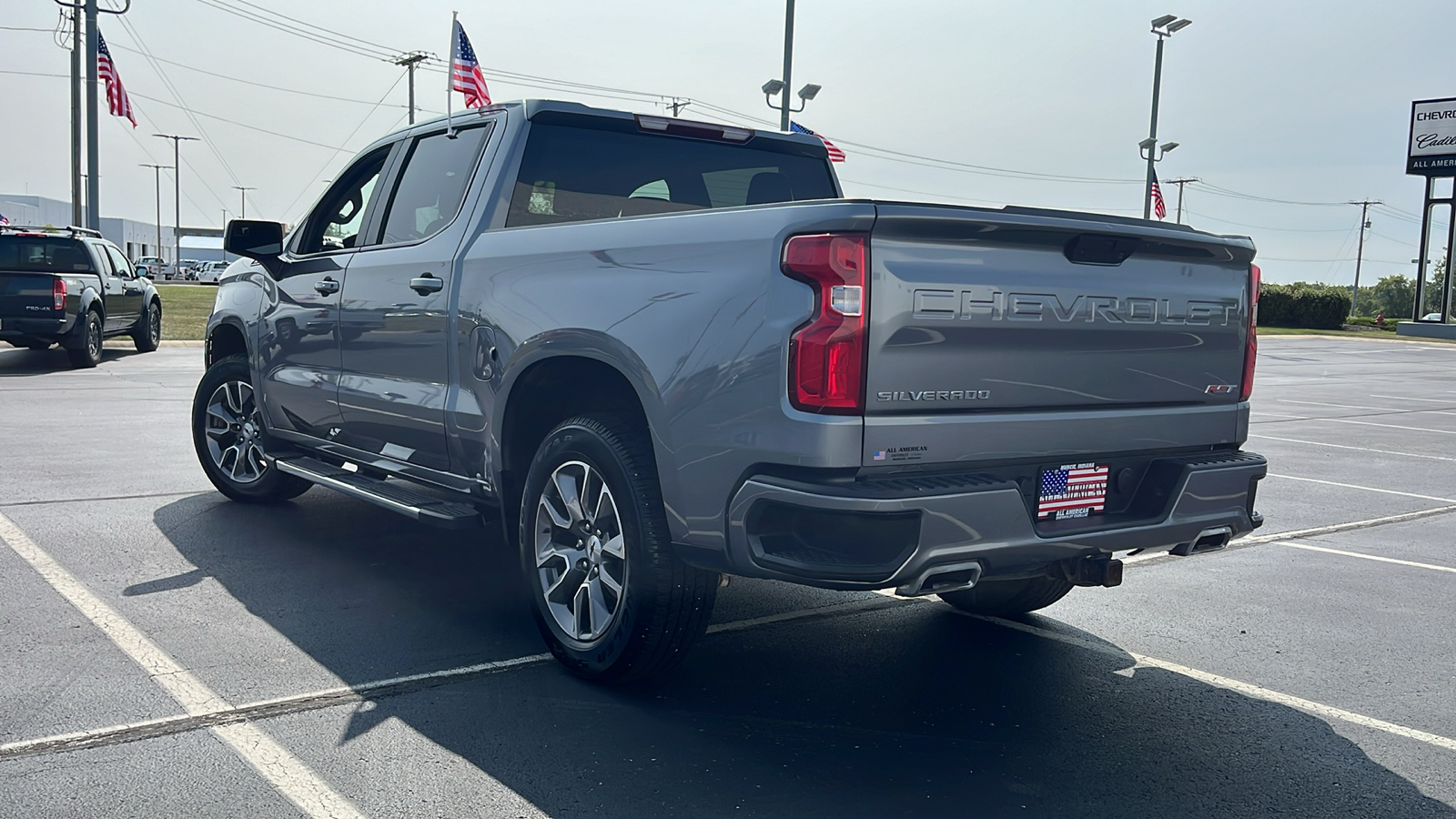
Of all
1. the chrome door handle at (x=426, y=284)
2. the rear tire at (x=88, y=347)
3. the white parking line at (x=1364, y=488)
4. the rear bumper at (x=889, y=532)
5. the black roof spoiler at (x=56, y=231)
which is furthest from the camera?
the rear tire at (x=88, y=347)

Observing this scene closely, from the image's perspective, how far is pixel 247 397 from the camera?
7.25 m

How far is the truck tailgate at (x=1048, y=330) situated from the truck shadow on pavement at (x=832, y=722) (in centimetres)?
90

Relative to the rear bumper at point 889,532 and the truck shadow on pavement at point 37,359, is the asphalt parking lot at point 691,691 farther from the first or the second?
the truck shadow on pavement at point 37,359

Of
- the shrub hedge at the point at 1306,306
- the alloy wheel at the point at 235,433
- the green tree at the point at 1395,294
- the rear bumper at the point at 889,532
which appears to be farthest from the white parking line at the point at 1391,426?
the green tree at the point at 1395,294

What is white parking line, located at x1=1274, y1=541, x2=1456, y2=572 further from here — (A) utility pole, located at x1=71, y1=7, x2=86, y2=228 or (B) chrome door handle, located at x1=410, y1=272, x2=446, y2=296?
(A) utility pole, located at x1=71, y1=7, x2=86, y2=228

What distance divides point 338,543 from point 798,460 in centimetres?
370

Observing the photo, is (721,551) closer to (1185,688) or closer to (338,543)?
(1185,688)

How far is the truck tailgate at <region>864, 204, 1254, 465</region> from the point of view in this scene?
3516 mm

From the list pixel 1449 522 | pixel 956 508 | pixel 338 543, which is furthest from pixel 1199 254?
pixel 1449 522

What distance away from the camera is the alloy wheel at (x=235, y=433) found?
23.8ft

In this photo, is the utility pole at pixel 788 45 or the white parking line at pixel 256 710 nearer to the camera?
the white parking line at pixel 256 710

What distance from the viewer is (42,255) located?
53.7 feet

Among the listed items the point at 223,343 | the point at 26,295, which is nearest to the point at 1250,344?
the point at 223,343

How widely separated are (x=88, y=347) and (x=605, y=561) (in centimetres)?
1479
